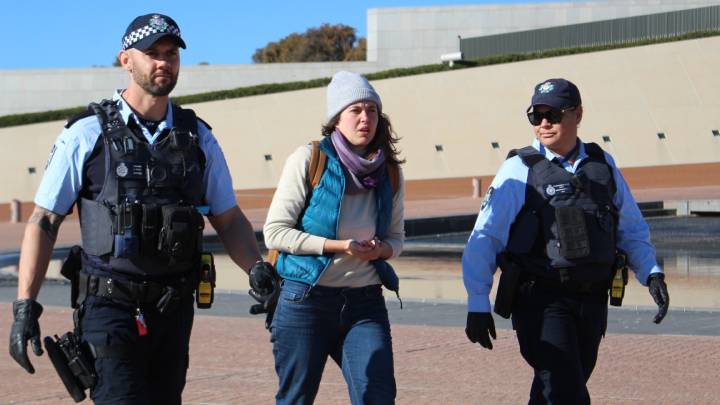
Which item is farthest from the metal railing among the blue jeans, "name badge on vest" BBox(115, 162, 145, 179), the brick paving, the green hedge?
"name badge on vest" BBox(115, 162, 145, 179)

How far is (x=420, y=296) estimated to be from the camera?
13141mm

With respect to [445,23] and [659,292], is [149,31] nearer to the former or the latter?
[659,292]

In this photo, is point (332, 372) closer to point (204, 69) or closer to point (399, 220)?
point (399, 220)

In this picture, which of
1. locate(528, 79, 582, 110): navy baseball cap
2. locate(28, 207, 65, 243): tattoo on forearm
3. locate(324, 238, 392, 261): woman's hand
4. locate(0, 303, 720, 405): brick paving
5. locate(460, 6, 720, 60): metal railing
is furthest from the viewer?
locate(460, 6, 720, 60): metal railing

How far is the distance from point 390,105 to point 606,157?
3683cm

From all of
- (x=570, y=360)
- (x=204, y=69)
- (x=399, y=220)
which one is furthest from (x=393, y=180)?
(x=204, y=69)

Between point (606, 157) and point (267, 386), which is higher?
point (606, 157)

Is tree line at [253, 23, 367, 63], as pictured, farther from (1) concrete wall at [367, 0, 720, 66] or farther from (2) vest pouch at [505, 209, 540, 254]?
(2) vest pouch at [505, 209, 540, 254]

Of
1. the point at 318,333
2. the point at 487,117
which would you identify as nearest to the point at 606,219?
the point at 318,333

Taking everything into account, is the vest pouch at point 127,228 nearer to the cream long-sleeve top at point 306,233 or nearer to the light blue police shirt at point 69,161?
the light blue police shirt at point 69,161

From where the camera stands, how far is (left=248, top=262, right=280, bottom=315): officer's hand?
4750 millimetres

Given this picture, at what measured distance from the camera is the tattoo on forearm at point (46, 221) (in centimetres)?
463

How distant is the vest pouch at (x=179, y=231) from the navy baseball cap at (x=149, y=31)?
612 millimetres

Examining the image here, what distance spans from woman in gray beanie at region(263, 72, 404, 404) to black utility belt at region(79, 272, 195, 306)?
1.92 ft
